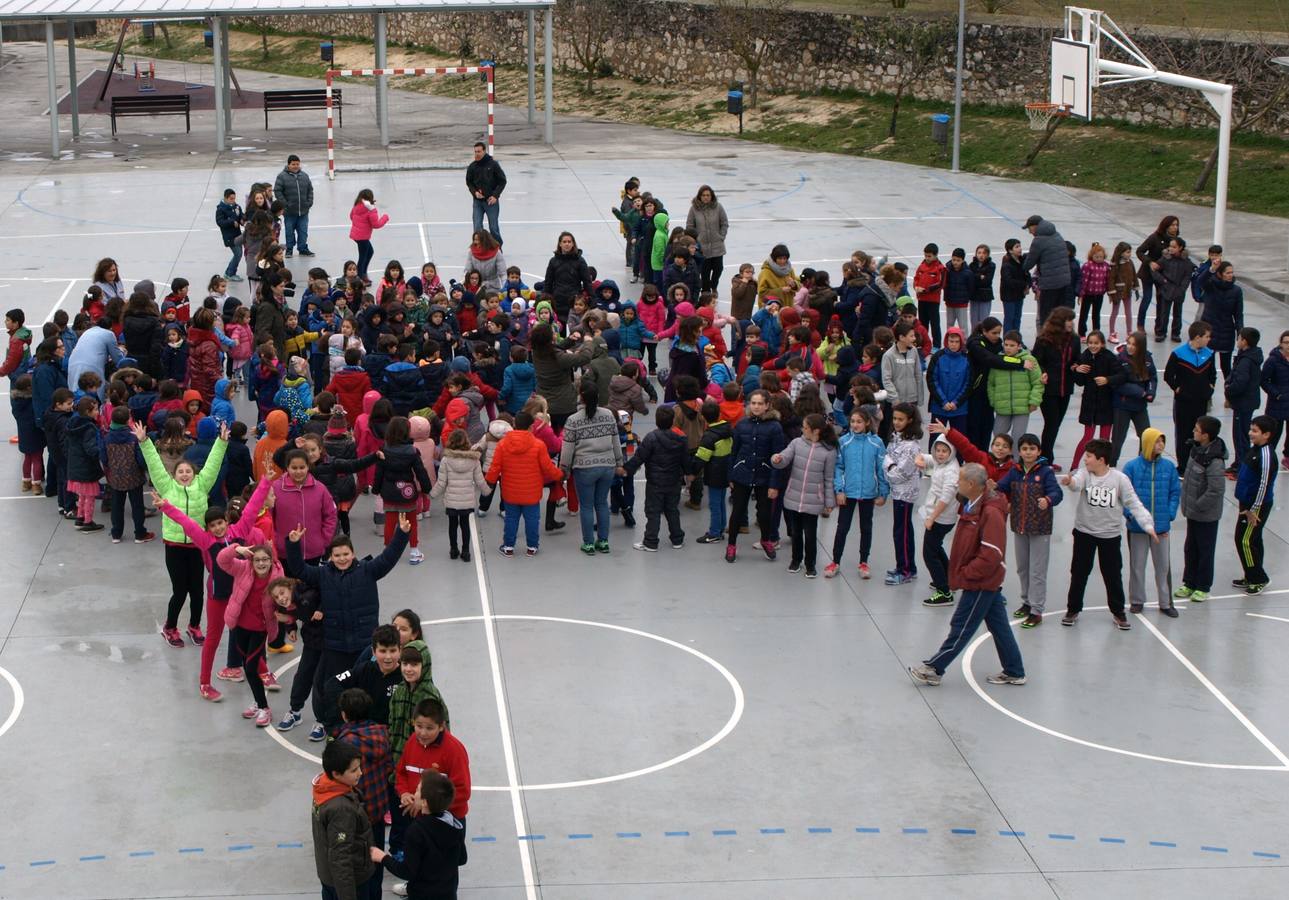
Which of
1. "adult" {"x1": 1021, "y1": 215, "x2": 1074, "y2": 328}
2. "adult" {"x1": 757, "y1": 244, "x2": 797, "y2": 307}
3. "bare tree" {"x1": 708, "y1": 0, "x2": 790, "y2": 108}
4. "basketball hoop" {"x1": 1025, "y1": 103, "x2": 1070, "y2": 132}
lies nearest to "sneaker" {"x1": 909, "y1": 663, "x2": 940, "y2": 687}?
"adult" {"x1": 757, "y1": 244, "x2": 797, "y2": 307}

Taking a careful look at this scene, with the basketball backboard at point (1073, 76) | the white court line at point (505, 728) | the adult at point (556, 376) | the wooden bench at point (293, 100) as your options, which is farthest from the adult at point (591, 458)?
the wooden bench at point (293, 100)

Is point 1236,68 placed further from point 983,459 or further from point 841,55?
point 983,459

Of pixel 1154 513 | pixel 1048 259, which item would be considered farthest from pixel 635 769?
pixel 1048 259

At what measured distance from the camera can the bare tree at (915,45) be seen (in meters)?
39.4

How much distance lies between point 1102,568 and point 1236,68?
24.7m

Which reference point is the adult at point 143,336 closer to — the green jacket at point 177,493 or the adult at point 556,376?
the adult at point 556,376

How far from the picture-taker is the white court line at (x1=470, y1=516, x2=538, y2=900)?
32.4ft

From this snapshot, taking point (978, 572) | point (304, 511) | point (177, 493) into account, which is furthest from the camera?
point (304, 511)

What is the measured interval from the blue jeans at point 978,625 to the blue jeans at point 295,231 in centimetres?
1628

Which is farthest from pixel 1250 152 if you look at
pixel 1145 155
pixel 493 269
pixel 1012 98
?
pixel 493 269

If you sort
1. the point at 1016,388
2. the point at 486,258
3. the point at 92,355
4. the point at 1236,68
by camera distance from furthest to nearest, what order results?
1. the point at 1236,68
2. the point at 486,258
3. the point at 92,355
4. the point at 1016,388

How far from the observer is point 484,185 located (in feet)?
84.0

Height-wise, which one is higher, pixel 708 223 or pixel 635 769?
pixel 708 223

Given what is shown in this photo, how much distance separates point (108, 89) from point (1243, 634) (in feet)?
149
